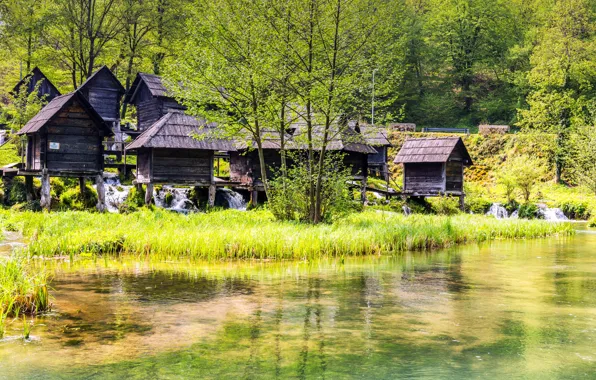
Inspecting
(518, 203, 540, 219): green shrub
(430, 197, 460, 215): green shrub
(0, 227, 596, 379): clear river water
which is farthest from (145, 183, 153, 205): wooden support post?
(518, 203, 540, 219): green shrub

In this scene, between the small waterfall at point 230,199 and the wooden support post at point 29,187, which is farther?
the small waterfall at point 230,199

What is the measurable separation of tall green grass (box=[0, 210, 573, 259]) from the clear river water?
3.75ft

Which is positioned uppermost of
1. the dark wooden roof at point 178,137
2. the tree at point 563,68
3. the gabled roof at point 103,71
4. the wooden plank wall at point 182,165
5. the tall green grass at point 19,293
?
the tree at point 563,68

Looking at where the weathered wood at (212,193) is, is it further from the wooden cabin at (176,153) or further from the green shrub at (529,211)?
the green shrub at (529,211)

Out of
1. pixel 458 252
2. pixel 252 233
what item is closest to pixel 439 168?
pixel 458 252

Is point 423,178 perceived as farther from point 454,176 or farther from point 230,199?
point 230,199

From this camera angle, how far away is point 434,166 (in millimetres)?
40844

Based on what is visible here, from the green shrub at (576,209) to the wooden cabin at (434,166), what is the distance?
6.21 metres

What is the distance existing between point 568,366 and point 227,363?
3498mm

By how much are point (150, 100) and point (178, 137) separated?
947cm

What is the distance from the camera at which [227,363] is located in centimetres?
666

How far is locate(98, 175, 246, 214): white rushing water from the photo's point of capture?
1204 inches

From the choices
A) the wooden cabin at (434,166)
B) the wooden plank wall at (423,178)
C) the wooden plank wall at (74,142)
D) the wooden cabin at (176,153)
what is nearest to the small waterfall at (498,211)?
the wooden cabin at (434,166)

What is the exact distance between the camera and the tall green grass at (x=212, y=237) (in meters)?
15.6
